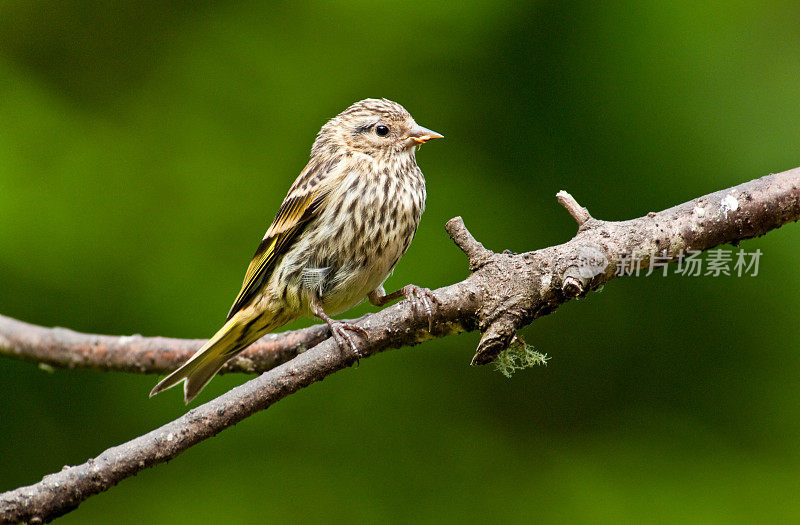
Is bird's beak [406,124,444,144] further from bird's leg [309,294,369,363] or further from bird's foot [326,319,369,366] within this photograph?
bird's foot [326,319,369,366]

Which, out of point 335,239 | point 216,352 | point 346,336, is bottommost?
point 346,336

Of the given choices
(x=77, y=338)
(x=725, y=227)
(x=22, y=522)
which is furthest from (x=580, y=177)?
(x=22, y=522)

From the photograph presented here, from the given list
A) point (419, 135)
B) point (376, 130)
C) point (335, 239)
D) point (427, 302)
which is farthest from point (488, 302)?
point (376, 130)

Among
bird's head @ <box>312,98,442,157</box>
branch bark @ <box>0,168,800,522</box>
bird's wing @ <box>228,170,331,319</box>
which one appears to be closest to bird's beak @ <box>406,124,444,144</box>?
bird's head @ <box>312,98,442,157</box>

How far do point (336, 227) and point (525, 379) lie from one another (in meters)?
1.15

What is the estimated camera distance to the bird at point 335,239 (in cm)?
328

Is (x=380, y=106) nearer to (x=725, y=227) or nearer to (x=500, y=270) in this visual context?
(x=500, y=270)

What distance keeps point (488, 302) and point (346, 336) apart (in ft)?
1.45

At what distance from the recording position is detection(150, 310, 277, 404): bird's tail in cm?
329

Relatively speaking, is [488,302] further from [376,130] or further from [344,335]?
[376,130]

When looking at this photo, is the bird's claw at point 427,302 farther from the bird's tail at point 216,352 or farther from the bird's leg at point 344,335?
the bird's tail at point 216,352

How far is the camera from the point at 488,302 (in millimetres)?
2568

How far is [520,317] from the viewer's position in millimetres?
2539

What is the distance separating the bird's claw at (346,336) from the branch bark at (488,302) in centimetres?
2
